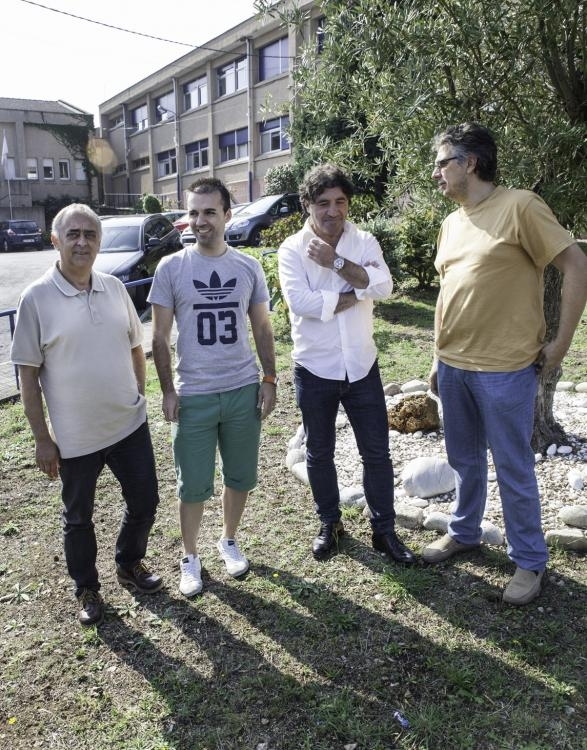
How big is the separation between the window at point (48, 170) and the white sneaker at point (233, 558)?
4854 cm

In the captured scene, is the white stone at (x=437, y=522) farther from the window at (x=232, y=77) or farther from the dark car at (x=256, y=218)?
the window at (x=232, y=77)

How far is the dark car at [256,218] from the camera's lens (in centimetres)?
1638

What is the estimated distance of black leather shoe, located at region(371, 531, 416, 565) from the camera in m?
3.42

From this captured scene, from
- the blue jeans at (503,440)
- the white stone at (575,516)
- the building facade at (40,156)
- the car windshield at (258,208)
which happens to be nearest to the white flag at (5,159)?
the building facade at (40,156)

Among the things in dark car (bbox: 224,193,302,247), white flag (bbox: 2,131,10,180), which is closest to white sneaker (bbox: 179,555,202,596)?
dark car (bbox: 224,193,302,247)

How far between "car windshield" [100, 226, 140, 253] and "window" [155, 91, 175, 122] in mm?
29528

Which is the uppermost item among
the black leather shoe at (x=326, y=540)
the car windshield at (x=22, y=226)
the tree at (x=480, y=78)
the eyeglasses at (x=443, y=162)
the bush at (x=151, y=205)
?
the bush at (x=151, y=205)

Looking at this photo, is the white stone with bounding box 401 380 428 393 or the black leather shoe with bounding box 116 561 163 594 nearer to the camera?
the black leather shoe with bounding box 116 561 163 594

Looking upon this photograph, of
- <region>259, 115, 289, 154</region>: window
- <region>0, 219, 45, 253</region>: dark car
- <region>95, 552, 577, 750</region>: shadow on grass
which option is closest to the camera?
<region>95, 552, 577, 750</region>: shadow on grass

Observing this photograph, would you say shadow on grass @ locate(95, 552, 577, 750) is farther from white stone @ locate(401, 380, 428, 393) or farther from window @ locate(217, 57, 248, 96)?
window @ locate(217, 57, 248, 96)

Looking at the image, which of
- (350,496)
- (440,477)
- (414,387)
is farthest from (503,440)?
(414,387)

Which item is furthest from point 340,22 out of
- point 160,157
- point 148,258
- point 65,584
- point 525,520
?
point 160,157

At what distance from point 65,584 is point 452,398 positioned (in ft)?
7.66

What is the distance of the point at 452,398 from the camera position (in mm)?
3213
